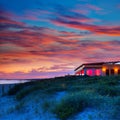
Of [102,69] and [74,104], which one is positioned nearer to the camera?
[74,104]

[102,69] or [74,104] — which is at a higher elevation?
[102,69]

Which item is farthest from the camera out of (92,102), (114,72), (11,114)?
(114,72)

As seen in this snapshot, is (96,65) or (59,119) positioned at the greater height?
(96,65)

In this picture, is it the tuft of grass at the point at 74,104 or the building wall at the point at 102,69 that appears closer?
the tuft of grass at the point at 74,104

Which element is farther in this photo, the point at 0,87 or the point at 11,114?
the point at 0,87

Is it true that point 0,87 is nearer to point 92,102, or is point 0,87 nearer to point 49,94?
point 49,94

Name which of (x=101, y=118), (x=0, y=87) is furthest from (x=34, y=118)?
(x=0, y=87)

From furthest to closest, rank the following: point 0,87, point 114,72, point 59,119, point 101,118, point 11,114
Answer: point 114,72 < point 0,87 < point 11,114 < point 59,119 < point 101,118

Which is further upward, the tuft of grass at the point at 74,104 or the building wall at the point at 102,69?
the building wall at the point at 102,69

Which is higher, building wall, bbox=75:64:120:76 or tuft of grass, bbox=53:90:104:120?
building wall, bbox=75:64:120:76

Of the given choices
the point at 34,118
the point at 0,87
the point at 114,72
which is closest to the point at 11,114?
the point at 34,118

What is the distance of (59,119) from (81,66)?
45379mm

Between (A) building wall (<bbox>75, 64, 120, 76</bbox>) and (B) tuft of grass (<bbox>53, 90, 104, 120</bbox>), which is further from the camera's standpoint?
(A) building wall (<bbox>75, 64, 120, 76</bbox>)

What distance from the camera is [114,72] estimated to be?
184 ft
